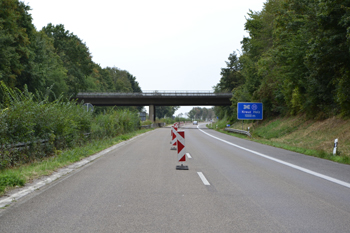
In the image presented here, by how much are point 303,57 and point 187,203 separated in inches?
781

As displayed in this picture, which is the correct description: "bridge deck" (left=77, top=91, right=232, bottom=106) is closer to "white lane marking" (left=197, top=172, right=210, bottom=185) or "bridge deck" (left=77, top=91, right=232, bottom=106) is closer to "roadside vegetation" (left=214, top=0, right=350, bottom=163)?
"roadside vegetation" (left=214, top=0, right=350, bottom=163)

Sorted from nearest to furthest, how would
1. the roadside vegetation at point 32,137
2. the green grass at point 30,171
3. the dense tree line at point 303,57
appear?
the green grass at point 30,171, the roadside vegetation at point 32,137, the dense tree line at point 303,57

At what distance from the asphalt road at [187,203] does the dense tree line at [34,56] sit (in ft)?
27.6

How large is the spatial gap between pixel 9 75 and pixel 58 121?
22732mm

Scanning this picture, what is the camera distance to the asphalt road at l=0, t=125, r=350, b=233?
15.5 feet

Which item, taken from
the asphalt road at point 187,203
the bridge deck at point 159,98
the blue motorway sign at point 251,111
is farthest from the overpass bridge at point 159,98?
the asphalt road at point 187,203

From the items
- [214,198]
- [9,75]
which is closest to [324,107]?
[214,198]

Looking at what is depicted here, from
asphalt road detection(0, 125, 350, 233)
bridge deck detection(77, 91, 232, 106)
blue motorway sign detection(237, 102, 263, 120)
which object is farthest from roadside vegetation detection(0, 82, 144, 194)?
bridge deck detection(77, 91, 232, 106)

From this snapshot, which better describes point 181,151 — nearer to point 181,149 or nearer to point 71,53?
point 181,149

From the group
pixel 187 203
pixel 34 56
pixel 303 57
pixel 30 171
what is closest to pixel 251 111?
pixel 303 57

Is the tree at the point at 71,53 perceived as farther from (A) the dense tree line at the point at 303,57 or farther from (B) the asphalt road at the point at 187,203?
(B) the asphalt road at the point at 187,203

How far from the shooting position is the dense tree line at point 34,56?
3372 cm

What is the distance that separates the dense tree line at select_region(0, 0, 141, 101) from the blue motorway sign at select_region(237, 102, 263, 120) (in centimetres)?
1952

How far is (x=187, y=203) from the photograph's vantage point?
6012 mm
